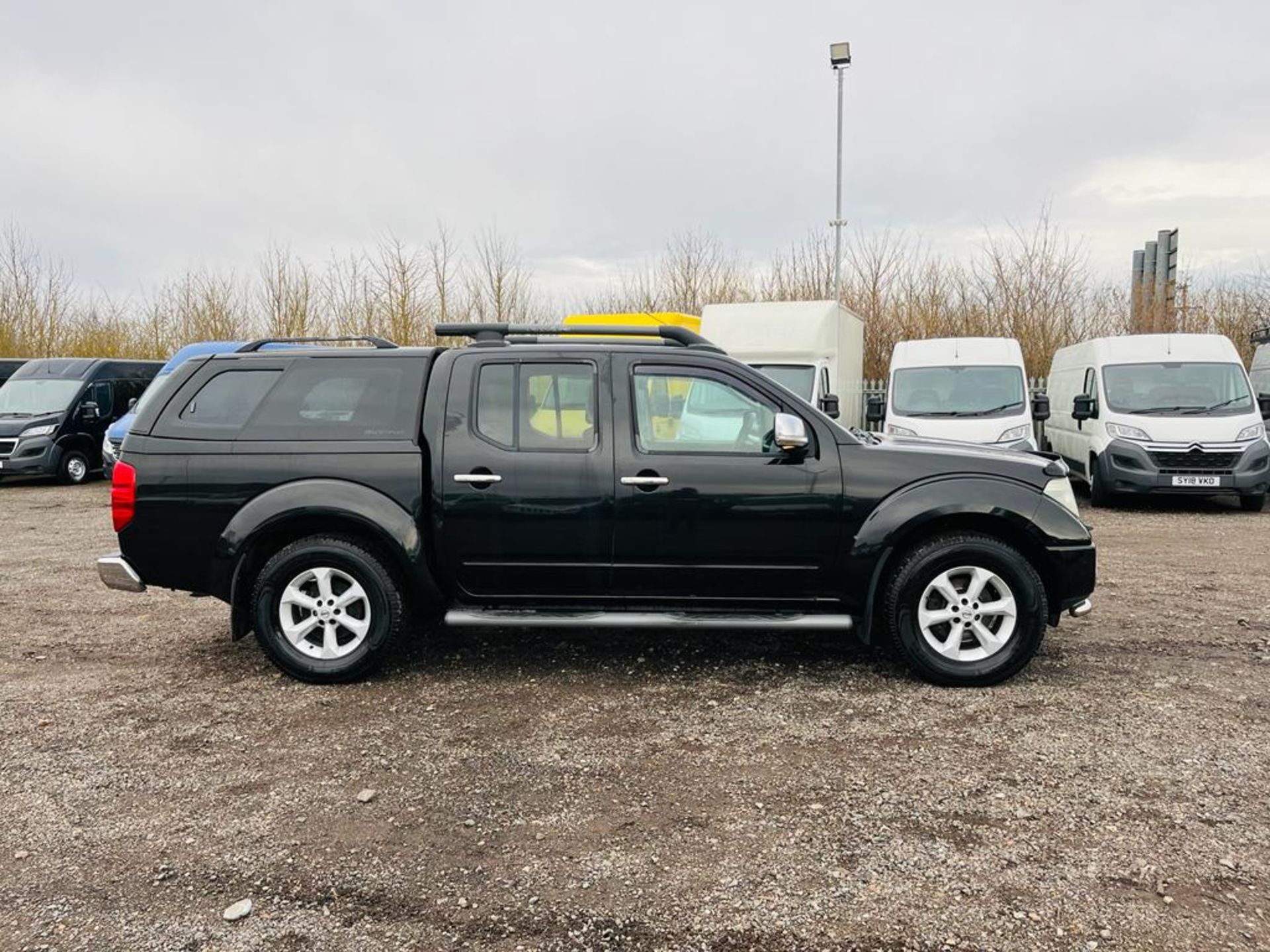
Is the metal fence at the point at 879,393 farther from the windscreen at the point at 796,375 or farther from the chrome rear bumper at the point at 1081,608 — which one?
the chrome rear bumper at the point at 1081,608

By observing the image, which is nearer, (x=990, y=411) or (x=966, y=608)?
(x=966, y=608)

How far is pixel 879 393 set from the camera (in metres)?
19.1

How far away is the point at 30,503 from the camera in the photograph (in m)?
13.8

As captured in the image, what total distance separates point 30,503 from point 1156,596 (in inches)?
582

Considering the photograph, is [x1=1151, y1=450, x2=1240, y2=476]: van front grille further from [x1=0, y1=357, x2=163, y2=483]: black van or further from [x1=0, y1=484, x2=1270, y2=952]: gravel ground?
[x1=0, y1=357, x2=163, y2=483]: black van

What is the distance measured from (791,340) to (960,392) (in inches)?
96.1

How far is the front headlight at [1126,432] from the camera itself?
11.4 meters

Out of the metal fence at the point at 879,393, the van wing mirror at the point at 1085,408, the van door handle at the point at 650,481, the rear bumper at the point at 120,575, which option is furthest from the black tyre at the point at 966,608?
the metal fence at the point at 879,393

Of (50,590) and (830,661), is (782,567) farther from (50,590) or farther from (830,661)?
(50,590)

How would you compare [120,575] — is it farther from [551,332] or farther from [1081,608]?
[1081,608]

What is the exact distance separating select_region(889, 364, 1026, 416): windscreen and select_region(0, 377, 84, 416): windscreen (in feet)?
46.1

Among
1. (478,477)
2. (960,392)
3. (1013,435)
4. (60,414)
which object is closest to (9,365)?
(60,414)

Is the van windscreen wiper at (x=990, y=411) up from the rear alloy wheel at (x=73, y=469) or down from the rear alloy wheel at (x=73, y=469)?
up

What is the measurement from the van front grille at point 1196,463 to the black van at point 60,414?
55.8 ft
